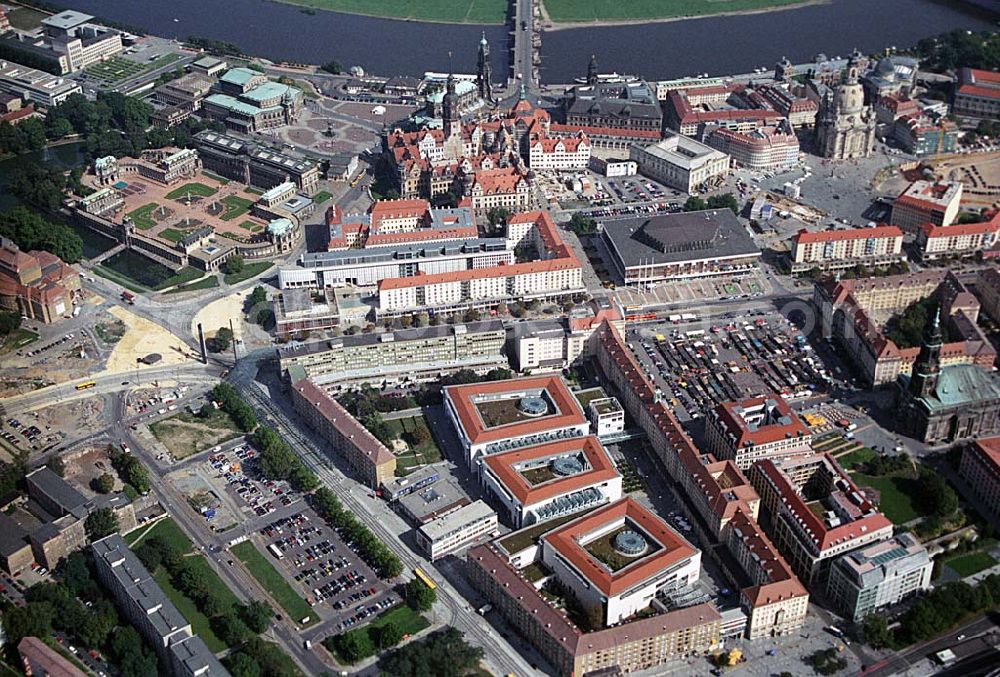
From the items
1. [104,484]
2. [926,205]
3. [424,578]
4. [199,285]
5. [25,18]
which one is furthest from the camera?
[25,18]

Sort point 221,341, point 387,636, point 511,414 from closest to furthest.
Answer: point 387,636 → point 511,414 → point 221,341

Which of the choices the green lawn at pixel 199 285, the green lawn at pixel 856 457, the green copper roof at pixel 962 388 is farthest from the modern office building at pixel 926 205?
the green lawn at pixel 199 285

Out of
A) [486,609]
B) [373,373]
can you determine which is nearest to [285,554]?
[486,609]

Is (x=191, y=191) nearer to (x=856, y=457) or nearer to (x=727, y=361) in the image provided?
(x=727, y=361)

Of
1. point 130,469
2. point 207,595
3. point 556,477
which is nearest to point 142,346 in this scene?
point 130,469

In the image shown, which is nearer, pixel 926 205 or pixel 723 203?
pixel 926 205

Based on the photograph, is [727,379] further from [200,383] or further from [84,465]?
[84,465]

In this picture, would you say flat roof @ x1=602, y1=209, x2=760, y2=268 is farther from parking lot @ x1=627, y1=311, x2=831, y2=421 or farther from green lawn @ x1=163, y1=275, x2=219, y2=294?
green lawn @ x1=163, y1=275, x2=219, y2=294

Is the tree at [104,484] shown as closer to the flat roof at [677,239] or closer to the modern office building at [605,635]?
the modern office building at [605,635]
